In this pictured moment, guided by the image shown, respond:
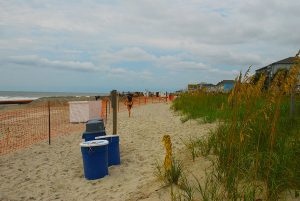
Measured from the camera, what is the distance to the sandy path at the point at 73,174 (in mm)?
5605

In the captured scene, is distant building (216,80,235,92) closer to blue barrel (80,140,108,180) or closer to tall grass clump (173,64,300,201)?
tall grass clump (173,64,300,201)

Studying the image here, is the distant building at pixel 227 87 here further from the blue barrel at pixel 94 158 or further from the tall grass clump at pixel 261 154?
the blue barrel at pixel 94 158

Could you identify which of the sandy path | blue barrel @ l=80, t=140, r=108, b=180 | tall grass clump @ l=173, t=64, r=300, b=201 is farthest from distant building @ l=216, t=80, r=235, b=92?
blue barrel @ l=80, t=140, r=108, b=180

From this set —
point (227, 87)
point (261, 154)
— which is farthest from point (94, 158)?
point (227, 87)

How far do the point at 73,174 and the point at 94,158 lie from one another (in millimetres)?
892

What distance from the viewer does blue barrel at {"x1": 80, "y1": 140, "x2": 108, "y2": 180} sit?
6215 mm

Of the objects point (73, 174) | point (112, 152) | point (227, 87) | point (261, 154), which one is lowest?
point (73, 174)

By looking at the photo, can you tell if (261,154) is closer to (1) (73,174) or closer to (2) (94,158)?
(2) (94,158)

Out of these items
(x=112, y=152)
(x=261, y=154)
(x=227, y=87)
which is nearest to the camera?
(x=261, y=154)

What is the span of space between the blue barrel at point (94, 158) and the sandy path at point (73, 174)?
15 cm

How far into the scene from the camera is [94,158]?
632 cm

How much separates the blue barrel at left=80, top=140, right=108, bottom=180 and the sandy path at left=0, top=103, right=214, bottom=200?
15 cm

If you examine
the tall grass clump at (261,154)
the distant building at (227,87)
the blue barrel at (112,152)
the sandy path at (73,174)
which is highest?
the distant building at (227,87)

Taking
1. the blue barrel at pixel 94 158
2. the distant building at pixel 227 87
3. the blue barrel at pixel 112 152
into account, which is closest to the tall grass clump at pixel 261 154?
the distant building at pixel 227 87
